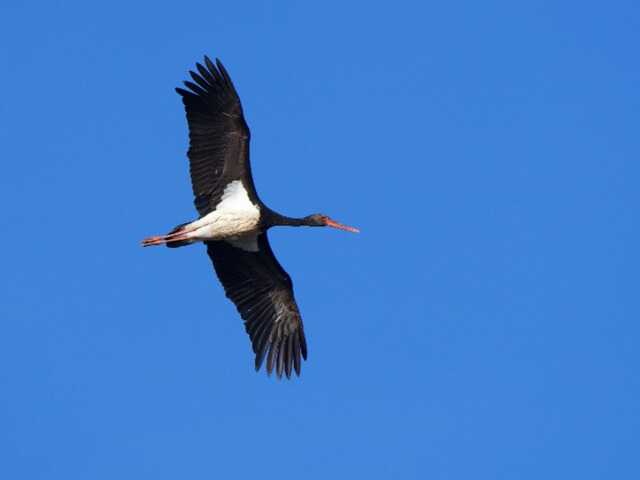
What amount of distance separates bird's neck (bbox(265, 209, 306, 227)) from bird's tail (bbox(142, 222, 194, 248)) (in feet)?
4.33

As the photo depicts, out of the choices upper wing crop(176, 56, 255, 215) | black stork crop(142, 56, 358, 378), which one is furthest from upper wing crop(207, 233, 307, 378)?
upper wing crop(176, 56, 255, 215)

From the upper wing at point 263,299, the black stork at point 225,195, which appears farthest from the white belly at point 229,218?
the upper wing at point 263,299

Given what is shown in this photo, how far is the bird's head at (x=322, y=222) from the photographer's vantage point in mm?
24672

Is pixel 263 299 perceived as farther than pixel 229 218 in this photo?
Yes

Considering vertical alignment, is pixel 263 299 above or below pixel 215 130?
below

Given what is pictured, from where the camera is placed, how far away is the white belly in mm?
23188

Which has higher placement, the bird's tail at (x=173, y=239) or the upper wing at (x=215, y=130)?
the upper wing at (x=215, y=130)

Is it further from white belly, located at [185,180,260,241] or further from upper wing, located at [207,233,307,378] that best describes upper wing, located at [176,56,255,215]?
upper wing, located at [207,233,307,378]

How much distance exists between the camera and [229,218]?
76.3ft

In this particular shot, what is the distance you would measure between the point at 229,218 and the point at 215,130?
1.43 metres

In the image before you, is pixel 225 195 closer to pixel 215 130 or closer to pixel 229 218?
pixel 229 218

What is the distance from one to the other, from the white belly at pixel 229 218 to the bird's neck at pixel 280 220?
24 cm

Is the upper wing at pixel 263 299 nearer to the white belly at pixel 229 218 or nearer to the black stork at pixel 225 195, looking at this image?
the black stork at pixel 225 195

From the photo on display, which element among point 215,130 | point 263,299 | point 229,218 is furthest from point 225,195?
point 263,299
